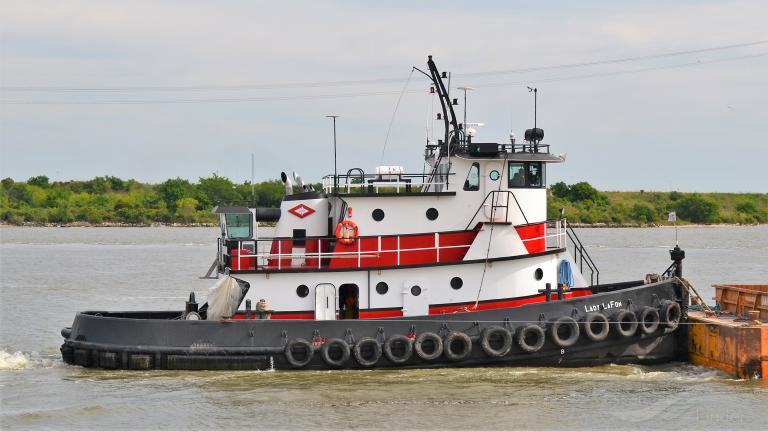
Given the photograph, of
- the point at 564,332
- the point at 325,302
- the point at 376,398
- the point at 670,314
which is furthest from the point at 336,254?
the point at 670,314

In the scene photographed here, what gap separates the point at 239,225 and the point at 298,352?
293cm

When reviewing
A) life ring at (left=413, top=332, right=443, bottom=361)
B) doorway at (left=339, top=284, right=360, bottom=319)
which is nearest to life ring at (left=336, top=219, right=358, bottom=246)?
doorway at (left=339, top=284, right=360, bottom=319)

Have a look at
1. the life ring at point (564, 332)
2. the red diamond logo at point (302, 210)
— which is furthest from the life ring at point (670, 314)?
the red diamond logo at point (302, 210)

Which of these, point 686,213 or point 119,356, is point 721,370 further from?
point 686,213

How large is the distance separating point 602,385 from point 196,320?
721 centimetres

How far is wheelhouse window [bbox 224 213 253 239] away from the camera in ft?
69.3

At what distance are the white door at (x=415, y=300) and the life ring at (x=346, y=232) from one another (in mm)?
1286

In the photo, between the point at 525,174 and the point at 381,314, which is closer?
the point at 381,314

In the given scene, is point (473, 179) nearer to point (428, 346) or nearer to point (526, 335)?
point (526, 335)

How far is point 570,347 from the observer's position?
65.7ft

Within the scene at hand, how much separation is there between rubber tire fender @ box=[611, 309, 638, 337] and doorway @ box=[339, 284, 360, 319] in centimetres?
466

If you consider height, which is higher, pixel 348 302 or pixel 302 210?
pixel 302 210

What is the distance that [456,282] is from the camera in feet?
66.4

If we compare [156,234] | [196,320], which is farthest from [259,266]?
[156,234]
